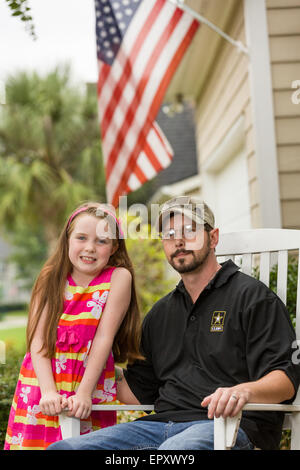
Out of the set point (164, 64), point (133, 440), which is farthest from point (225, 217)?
point (133, 440)

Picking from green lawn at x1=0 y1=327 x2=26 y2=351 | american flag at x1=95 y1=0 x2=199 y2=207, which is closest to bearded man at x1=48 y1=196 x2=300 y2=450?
american flag at x1=95 y1=0 x2=199 y2=207

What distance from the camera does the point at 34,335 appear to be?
7.20ft

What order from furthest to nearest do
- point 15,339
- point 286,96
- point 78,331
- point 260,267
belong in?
point 15,339 → point 286,96 → point 260,267 → point 78,331

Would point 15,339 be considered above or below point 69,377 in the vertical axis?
below

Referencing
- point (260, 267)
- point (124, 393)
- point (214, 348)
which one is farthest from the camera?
point (260, 267)

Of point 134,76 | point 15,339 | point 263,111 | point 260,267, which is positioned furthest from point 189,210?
point 15,339

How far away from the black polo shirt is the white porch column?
1.51 metres

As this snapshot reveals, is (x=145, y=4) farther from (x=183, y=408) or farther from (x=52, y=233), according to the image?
(x=52, y=233)

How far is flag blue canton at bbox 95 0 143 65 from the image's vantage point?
399cm

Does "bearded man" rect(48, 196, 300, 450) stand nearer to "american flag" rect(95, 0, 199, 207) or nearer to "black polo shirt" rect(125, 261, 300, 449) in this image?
"black polo shirt" rect(125, 261, 300, 449)

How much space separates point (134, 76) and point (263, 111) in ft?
3.25

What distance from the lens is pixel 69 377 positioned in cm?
214

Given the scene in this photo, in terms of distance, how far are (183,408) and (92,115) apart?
551 inches

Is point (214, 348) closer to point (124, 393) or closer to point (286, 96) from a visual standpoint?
point (124, 393)
